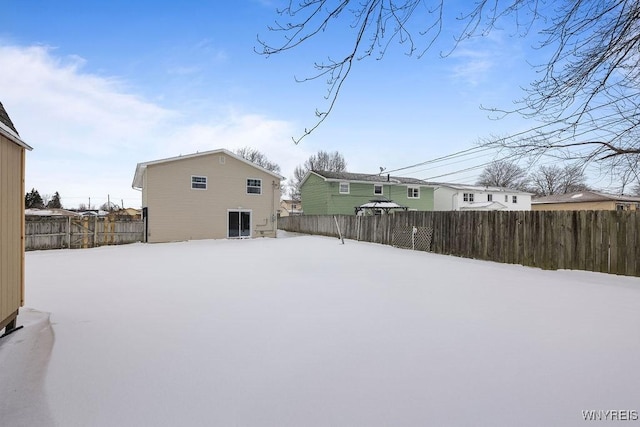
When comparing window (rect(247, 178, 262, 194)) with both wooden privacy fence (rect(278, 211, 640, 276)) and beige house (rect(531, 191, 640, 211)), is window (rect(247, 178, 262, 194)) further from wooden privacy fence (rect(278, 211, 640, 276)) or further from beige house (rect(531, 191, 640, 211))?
beige house (rect(531, 191, 640, 211))

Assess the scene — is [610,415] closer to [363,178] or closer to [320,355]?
[320,355]

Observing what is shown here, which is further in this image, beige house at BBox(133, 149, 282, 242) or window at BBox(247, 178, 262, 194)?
window at BBox(247, 178, 262, 194)

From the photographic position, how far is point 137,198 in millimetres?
41188

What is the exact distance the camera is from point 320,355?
120 inches

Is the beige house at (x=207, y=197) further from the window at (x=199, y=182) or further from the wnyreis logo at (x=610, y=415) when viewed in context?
the wnyreis logo at (x=610, y=415)

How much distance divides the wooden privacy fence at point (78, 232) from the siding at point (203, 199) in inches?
40.7

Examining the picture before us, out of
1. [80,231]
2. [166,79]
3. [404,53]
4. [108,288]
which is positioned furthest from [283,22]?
[80,231]

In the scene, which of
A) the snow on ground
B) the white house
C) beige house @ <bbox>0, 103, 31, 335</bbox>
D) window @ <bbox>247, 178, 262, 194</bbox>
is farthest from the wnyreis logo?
the white house

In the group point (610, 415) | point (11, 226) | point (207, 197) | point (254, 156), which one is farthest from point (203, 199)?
point (254, 156)

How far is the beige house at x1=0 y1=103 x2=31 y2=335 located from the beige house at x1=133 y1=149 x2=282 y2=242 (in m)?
13.2

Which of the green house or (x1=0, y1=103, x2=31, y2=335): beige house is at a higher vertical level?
the green house

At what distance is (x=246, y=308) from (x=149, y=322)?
1.23 meters

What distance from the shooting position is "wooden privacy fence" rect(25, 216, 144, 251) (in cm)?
1386

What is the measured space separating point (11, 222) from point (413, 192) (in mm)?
26699
